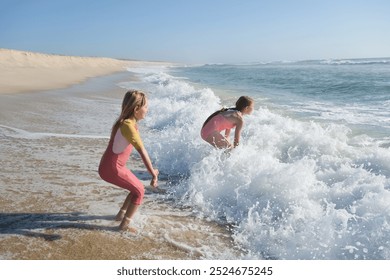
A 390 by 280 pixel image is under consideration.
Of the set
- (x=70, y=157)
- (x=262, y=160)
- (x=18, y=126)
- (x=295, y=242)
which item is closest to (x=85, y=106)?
(x=18, y=126)

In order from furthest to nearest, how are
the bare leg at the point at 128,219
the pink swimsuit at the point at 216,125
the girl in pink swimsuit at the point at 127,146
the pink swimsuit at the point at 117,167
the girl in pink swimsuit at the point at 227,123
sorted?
the pink swimsuit at the point at 216,125
the girl in pink swimsuit at the point at 227,123
the bare leg at the point at 128,219
the pink swimsuit at the point at 117,167
the girl in pink swimsuit at the point at 127,146

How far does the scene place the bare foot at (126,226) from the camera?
4.11 meters

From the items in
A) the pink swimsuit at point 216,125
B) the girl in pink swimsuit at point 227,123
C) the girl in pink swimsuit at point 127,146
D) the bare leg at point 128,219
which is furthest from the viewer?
the pink swimsuit at point 216,125

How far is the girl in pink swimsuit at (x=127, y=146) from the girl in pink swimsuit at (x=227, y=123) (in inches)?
90.7

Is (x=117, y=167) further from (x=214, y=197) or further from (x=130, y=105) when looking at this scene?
(x=214, y=197)

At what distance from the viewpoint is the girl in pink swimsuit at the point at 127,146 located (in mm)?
3740

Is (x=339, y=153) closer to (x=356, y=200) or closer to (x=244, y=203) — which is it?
(x=356, y=200)

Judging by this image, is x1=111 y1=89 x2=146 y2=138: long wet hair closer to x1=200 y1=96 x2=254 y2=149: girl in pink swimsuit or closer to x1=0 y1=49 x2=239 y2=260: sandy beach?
x1=0 y1=49 x2=239 y2=260: sandy beach

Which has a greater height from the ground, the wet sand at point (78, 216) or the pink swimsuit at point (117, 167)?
the pink swimsuit at point (117, 167)

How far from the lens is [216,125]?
606 centimetres

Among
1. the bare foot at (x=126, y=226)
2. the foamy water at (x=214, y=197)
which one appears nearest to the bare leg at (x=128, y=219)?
the bare foot at (x=126, y=226)

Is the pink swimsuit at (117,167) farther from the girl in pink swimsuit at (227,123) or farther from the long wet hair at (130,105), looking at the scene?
the girl in pink swimsuit at (227,123)

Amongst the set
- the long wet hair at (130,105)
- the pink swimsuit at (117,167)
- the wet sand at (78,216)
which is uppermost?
the long wet hair at (130,105)

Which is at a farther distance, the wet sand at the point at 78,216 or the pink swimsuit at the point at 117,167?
the pink swimsuit at the point at 117,167
